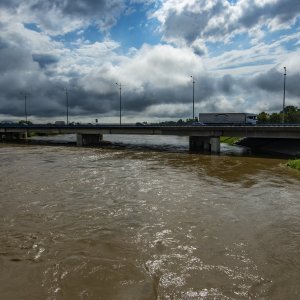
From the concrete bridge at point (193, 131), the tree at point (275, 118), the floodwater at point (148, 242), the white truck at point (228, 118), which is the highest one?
the tree at point (275, 118)

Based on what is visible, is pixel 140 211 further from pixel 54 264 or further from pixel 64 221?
pixel 54 264

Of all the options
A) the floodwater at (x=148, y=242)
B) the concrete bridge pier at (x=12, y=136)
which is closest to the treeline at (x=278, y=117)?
the concrete bridge pier at (x=12, y=136)

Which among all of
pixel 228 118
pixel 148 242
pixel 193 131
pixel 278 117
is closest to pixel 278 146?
pixel 193 131

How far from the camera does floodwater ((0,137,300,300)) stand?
1060cm

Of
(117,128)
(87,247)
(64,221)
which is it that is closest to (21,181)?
(64,221)

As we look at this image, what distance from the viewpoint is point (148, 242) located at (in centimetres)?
1473

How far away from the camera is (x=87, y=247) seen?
14.0 metres

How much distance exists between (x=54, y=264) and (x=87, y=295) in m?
2.84

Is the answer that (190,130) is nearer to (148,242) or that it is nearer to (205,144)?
(205,144)

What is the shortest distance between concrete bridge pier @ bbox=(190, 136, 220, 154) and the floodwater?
39.1 metres

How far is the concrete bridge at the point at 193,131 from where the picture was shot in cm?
6012

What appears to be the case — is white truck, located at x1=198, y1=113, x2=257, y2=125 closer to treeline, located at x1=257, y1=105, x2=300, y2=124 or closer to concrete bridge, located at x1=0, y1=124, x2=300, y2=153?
concrete bridge, located at x1=0, y1=124, x2=300, y2=153

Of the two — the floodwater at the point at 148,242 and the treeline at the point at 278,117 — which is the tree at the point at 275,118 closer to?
the treeline at the point at 278,117

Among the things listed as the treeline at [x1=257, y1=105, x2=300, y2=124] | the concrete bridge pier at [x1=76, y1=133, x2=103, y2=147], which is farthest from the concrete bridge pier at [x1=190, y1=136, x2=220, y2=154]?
the treeline at [x1=257, y1=105, x2=300, y2=124]
